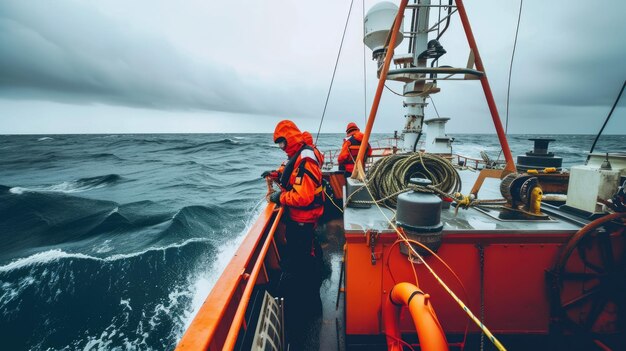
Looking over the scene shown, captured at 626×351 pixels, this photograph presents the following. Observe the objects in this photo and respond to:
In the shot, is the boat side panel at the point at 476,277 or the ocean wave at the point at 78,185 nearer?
the boat side panel at the point at 476,277

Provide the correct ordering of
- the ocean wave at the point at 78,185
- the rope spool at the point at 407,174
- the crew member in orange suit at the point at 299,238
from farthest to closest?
the ocean wave at the point at 78,185 → the crew member in orange suit at the point at 299,238 → the rope spool at the point at 407,174

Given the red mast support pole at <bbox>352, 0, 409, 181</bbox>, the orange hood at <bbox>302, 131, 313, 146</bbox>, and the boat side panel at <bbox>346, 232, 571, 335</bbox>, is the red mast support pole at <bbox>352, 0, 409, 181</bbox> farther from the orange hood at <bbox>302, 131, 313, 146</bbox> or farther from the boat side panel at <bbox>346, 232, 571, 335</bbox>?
the boat side panel at <bbox>346, 232, 571, 335</bbox>

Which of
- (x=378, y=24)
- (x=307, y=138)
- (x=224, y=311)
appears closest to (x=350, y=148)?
(x=378, y=24)

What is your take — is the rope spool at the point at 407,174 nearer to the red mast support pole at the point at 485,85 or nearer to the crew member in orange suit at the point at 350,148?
the red mast support pole at the point at 485,85

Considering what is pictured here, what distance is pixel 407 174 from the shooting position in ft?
9.75

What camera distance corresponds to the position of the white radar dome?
15.9 feet

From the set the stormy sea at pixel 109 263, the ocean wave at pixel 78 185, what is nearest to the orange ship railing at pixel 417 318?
the stormy sea at pixel 109 263

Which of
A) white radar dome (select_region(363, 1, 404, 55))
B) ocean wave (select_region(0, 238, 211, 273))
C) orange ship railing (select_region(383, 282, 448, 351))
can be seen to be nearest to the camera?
orange ship railing (select_region(383, 282, 448, 351))

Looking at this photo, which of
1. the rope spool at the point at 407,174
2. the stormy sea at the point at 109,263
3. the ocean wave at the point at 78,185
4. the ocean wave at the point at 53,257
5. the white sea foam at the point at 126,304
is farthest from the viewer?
the ocean wave at the point at 78,185

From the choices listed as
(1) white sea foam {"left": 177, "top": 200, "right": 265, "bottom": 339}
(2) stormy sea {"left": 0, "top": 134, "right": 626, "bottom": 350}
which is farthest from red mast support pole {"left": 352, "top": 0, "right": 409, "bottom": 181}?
(2) stormy sea {"left": 0, "top": 134, "right": 626, "bottom": 350}

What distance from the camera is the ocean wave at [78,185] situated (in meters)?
14.3

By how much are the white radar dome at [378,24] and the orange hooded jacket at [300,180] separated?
108 inches

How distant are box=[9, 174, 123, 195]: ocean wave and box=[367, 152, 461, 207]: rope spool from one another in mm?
17958

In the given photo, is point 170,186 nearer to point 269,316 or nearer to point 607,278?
point 269,316
